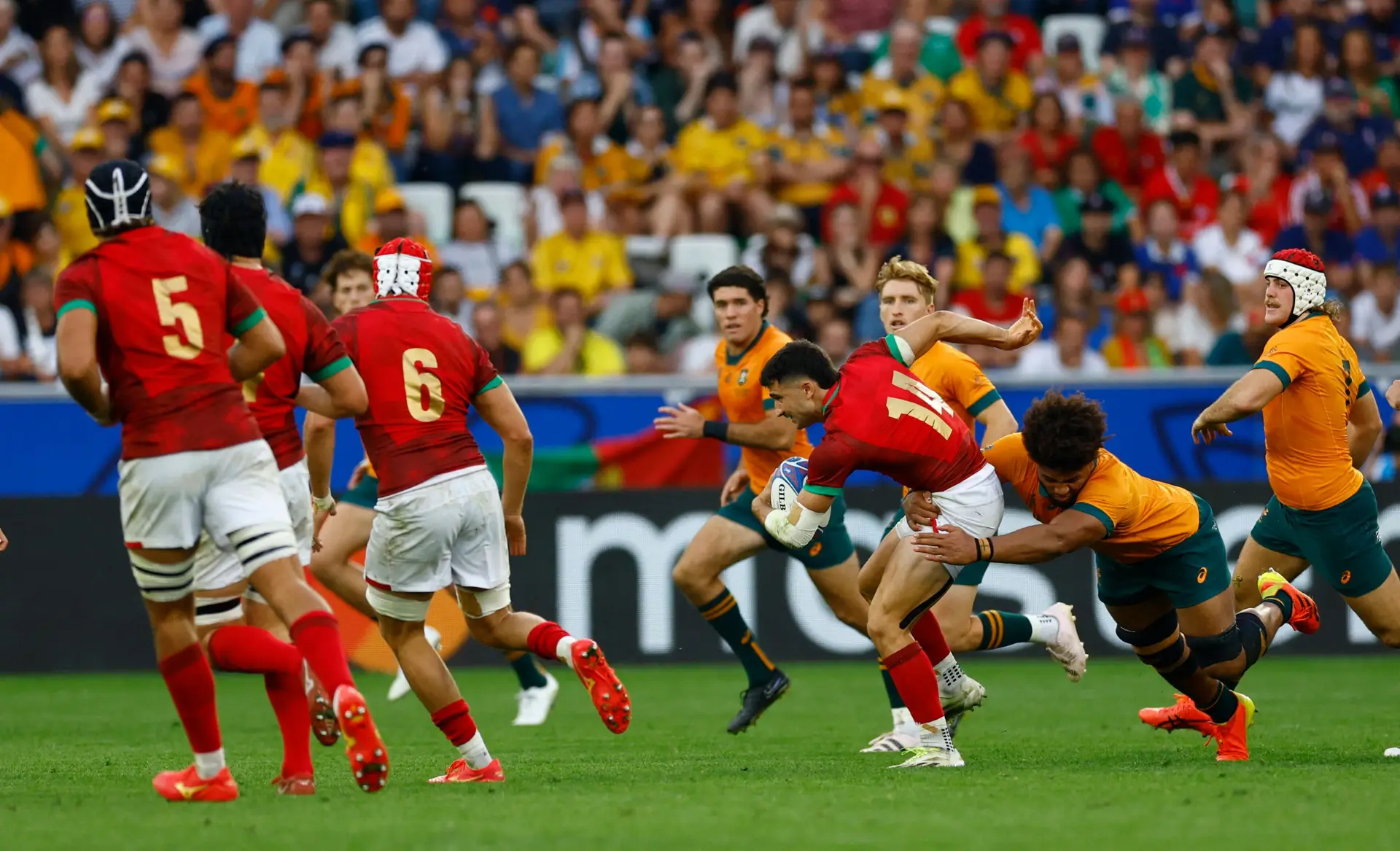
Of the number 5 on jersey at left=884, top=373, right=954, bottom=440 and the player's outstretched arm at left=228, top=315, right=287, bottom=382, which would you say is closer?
the player's outstretched arm at left=228, top=315, right=287, bottom=382

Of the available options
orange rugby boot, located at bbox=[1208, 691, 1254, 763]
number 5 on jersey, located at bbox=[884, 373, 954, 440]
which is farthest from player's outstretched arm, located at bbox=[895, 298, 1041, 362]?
orange rugby boot, located at bbox=[1208, 691, 1254, 763]

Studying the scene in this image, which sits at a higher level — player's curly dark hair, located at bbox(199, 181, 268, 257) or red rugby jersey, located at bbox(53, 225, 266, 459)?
player's curly dark hair, located at bbox(199, 181, 268, 257)

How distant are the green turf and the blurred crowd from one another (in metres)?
4.73

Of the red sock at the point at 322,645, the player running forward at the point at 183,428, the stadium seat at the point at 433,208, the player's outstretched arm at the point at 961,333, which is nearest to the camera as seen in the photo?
the player running forward at the point at 183,428

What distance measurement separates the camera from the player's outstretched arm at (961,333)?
8188 mm

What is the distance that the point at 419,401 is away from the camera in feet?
24.8

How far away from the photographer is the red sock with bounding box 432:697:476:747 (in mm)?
7484

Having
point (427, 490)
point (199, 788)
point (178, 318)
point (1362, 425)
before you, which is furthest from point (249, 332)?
point (1362, 425)

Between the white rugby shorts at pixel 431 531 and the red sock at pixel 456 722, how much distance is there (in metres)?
0.50

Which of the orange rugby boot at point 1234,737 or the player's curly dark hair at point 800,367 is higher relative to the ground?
the player's curly dark hair at point 800,367

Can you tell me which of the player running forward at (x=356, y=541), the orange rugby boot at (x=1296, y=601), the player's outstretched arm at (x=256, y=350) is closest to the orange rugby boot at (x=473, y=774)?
the player's outstretched arm at (x=256, y=350)

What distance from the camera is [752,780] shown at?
295 inches

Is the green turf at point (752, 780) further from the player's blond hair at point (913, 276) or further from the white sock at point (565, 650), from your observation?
the player's blond hair at point (913, 276)

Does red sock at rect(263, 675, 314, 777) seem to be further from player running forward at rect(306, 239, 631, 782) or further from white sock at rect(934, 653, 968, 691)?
white sock at rect(934, 653, 968, 691)
